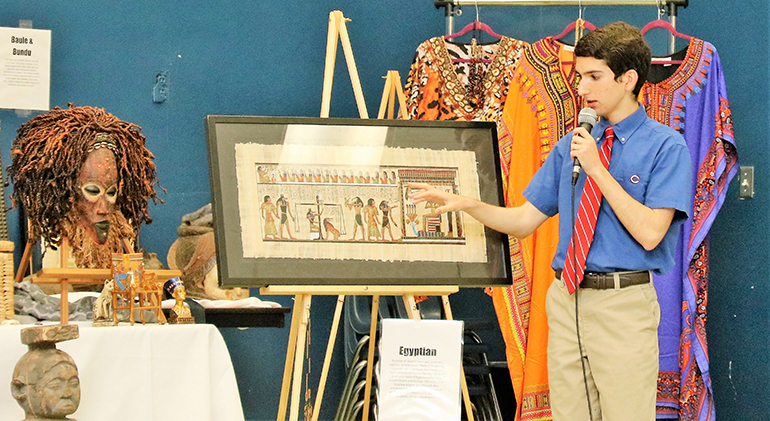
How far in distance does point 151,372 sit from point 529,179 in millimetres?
1562

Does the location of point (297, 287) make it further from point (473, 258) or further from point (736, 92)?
point (736, 92)

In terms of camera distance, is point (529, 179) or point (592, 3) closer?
point (529, 179)

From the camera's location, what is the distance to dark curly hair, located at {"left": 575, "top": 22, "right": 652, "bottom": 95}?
250cm

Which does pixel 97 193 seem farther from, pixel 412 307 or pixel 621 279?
pixel 621 279

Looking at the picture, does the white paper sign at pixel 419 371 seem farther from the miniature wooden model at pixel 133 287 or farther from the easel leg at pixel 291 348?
the miniature wooden model at pixel 133 287

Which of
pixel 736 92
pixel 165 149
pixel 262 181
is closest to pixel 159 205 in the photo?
pixel 165 149

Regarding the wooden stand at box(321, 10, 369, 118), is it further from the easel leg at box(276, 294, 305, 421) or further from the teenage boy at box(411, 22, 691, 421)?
the teenage boy at box(411, 22, 691, 421)

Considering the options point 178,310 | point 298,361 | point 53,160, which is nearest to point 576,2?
point 298,361

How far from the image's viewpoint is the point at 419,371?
8.31 feet

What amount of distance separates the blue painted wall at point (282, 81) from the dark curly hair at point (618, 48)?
129 centimetres

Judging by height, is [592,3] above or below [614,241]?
above

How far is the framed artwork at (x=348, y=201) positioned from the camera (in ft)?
8.89

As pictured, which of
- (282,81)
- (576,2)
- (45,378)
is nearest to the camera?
(45,378)

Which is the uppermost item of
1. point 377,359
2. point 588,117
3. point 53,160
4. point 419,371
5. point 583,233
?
point 588,117
